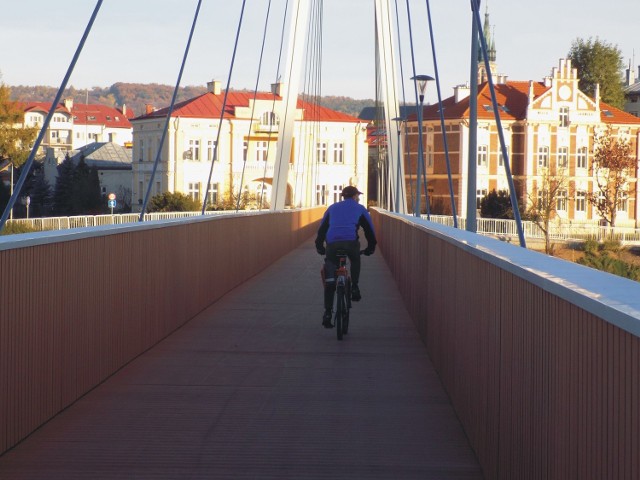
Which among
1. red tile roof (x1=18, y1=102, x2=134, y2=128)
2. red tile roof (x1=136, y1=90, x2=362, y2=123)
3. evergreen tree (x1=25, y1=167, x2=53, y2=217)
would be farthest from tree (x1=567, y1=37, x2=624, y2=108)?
red tile roof (x1=18, y1=102, x2=134, y2=128)

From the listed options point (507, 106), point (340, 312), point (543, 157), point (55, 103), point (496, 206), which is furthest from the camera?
point (507, 106)

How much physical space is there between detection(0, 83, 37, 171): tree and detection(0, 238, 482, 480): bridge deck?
66675mm

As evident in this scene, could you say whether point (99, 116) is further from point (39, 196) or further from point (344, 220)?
point (344, 220)

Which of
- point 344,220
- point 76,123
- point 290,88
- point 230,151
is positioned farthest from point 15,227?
point 76,123

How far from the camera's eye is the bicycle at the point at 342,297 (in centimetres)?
1191

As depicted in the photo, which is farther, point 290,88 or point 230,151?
point 230,151

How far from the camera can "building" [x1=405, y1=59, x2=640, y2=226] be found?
88188 millimetres

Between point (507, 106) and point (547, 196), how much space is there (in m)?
12.8

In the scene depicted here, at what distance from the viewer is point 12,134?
78062 millimetres

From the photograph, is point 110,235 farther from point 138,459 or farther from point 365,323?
point 365,323

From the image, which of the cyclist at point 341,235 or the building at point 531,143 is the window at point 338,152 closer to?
the building at point 531,143

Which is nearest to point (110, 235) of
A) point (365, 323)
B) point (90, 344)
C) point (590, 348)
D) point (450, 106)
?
point (90, 344)

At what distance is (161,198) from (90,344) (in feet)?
200

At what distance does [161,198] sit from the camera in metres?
68.7
